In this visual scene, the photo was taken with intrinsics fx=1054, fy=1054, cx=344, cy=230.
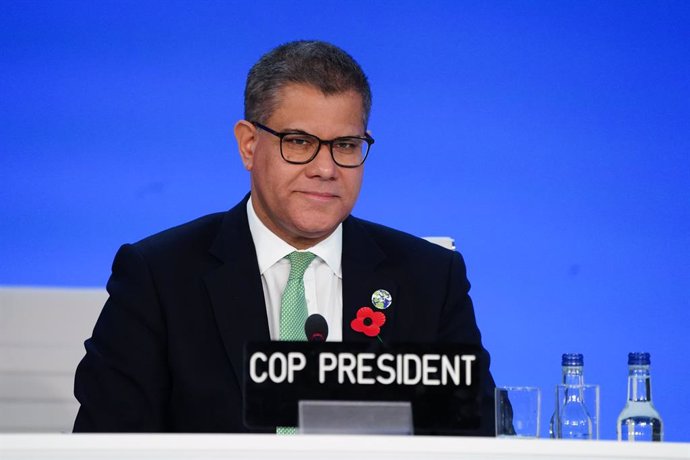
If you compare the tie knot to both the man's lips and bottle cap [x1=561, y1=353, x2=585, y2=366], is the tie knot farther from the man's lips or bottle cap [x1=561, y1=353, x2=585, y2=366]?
Answer: bottle cap [x1=561, y1=353, x2=585, y2=366]

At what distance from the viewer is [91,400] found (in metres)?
2.06

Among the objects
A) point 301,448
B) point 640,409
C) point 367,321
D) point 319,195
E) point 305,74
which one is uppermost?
point 305,74

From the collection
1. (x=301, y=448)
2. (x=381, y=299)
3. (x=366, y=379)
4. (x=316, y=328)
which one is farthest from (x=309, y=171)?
(x=301, y=448)

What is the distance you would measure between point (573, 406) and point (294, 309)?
2.01 feet

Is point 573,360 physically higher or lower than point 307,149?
lower

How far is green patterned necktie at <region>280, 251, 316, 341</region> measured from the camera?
6.97ft

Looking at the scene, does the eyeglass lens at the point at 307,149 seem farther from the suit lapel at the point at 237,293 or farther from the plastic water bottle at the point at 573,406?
the plastic water bottle at the point at 573,406

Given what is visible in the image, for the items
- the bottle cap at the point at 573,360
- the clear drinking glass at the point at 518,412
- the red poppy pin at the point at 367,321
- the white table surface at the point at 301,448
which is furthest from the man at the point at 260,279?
the white table surface at the point at 301,448

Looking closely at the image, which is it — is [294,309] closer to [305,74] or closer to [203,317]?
[203,317]

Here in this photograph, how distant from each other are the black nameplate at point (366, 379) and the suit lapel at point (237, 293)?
0.81 meters

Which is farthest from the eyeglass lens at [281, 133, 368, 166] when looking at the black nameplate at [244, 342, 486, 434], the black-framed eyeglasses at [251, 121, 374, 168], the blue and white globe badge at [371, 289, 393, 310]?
the black nameplate at [244, 342, 486, 434]

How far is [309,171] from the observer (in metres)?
2.16

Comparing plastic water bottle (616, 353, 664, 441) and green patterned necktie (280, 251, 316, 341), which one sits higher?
green patterned necktie (280, 251, 316, 341)

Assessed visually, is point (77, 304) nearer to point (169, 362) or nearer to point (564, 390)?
point (169, 362)
